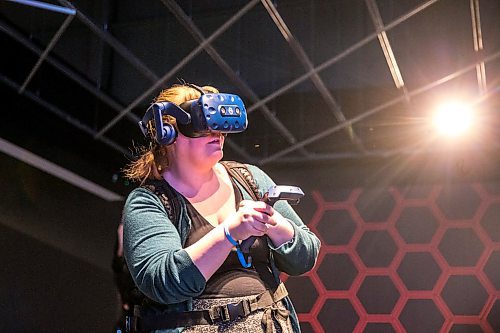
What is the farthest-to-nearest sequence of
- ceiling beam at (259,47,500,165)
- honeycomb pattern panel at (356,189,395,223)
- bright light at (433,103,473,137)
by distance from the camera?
1. honeycomb pattern panel at (356,189,395,223)
2. bright light at (433,103,473,137)
3. ceiling beam at (259,47,500,165)

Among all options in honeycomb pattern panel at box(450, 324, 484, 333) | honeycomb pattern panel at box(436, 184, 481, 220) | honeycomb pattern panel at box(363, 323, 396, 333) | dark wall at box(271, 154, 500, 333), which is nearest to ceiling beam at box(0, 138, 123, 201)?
dark wall at box(271, 154, 500, 333)

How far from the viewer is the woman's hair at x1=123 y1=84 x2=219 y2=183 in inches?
50.1

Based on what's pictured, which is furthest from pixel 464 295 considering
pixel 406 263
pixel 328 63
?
pixel 328 63

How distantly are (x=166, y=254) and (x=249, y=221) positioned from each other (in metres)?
0.17

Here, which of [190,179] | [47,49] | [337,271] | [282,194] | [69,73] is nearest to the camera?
[282,194]

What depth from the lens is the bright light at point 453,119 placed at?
4.72 m

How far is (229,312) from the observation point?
1.12 meters

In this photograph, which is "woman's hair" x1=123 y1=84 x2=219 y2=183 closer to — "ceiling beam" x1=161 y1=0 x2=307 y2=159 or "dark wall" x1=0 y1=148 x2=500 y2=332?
"ceiling beam" x1=161 y1=0 x2=307 y2=159

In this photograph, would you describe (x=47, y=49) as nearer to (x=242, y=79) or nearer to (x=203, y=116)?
(x=242, y=79)

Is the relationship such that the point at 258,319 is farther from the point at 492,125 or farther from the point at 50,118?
the point at 492,125

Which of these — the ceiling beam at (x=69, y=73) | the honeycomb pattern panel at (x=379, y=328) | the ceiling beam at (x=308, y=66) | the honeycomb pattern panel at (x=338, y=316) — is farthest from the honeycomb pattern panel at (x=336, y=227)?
the ceiling beam at (x=69, y=73)

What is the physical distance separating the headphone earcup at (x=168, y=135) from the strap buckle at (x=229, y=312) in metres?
0.34

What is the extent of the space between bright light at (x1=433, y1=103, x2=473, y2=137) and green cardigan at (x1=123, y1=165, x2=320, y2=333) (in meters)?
3.79

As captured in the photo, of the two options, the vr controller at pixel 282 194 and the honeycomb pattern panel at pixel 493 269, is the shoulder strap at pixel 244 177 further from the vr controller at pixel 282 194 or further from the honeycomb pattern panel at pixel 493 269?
the honeycomb pattern panel at pixel 493 269
